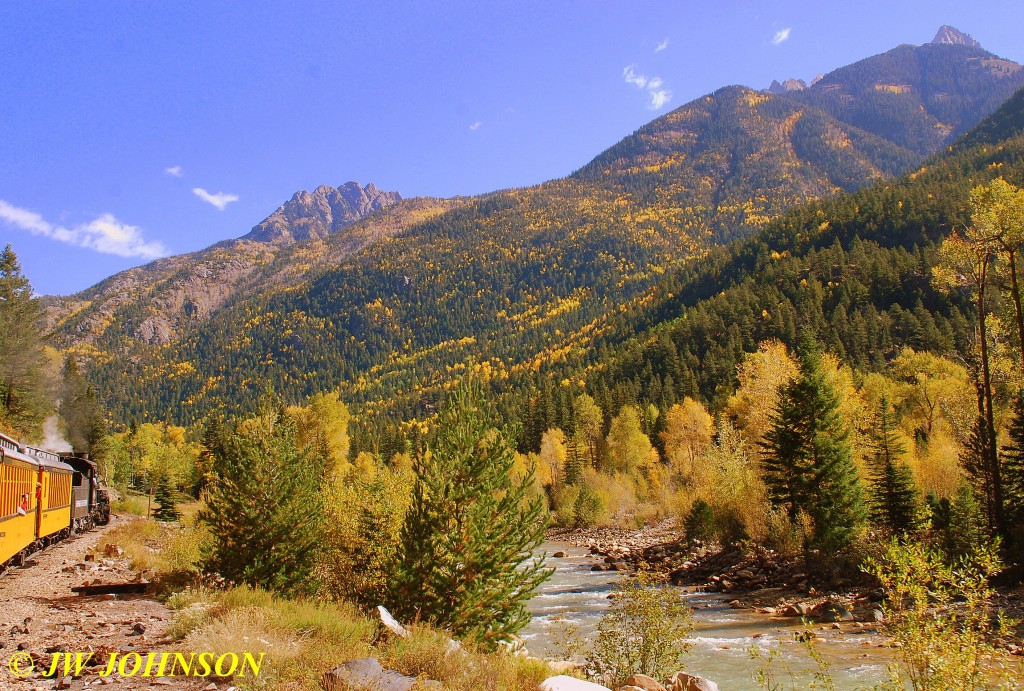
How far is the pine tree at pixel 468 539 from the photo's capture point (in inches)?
584

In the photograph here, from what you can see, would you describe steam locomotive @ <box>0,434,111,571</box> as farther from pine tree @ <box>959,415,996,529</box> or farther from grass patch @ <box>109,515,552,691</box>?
pine tree @ <box>959,415,996,529</box>

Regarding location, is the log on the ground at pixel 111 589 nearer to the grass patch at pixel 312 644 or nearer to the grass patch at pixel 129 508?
the grass patch at pixel 312 644

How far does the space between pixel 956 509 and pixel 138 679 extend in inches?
1165

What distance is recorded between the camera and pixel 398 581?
1548 cm

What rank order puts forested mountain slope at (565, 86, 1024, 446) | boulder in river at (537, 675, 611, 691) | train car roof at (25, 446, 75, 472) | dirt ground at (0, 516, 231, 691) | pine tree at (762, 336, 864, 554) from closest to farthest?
dirt ground at (0, 516, 231, 691), boulder in river at (537, 675, 611, 691), train car roof at (25, 446, 75, 472), pine tree at (762, 336, 864, 554), forested mountain slope at (565, 86, 1024, 446)

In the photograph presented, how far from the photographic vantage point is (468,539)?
1509 centimetres

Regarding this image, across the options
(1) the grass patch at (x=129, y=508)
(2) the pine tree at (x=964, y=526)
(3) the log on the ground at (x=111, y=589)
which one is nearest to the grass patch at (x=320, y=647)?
(3) the log on the ground at (x=111, y=589)

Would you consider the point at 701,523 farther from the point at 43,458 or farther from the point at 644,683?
the point at 43,458

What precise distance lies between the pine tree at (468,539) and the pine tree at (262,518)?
405 cm

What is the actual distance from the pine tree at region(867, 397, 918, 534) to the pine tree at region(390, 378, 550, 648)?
21.3 meters

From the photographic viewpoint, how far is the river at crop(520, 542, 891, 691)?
16609 mm

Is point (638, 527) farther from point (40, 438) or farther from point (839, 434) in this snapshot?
point (40, 438)

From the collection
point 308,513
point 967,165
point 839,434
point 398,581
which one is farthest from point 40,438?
point 967,165

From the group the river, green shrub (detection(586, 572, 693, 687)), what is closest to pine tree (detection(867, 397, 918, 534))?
the river
